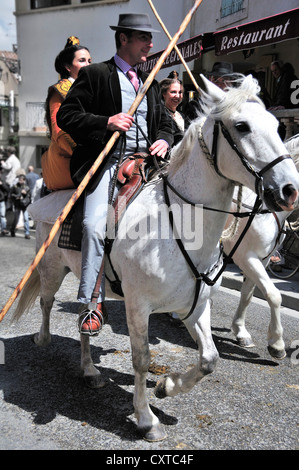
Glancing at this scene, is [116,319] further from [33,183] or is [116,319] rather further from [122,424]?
[33,183]

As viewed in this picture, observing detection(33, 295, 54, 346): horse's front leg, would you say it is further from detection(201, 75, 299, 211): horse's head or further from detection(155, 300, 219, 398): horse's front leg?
detection(201, 75, 299, 211): horse's head

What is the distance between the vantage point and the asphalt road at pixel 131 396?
333 cm

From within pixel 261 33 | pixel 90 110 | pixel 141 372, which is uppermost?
pixel 261 33

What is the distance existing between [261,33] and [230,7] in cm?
620

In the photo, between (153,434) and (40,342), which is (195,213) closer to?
(153,434)

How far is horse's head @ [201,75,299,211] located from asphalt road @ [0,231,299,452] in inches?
69.3

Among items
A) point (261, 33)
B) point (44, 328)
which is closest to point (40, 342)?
point (44, 328)

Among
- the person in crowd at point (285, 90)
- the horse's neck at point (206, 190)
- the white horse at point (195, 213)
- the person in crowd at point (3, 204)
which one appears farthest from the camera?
the person in crowd at point (3, 204)

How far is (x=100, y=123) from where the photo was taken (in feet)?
11.1

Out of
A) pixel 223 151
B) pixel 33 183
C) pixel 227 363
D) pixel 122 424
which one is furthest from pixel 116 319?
pixel 33 183

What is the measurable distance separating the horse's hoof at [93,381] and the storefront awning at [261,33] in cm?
610

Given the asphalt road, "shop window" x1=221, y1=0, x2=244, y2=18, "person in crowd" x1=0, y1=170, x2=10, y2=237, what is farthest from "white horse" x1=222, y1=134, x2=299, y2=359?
"person in crowd" x1=0, y1=170, x2=10, y2=237

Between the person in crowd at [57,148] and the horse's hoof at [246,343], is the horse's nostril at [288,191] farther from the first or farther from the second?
the horse's hoof at [246,343]

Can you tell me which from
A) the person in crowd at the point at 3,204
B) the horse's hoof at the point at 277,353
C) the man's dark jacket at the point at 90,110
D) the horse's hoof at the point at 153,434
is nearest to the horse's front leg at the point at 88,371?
the horse's hoof at the point at 153,434
